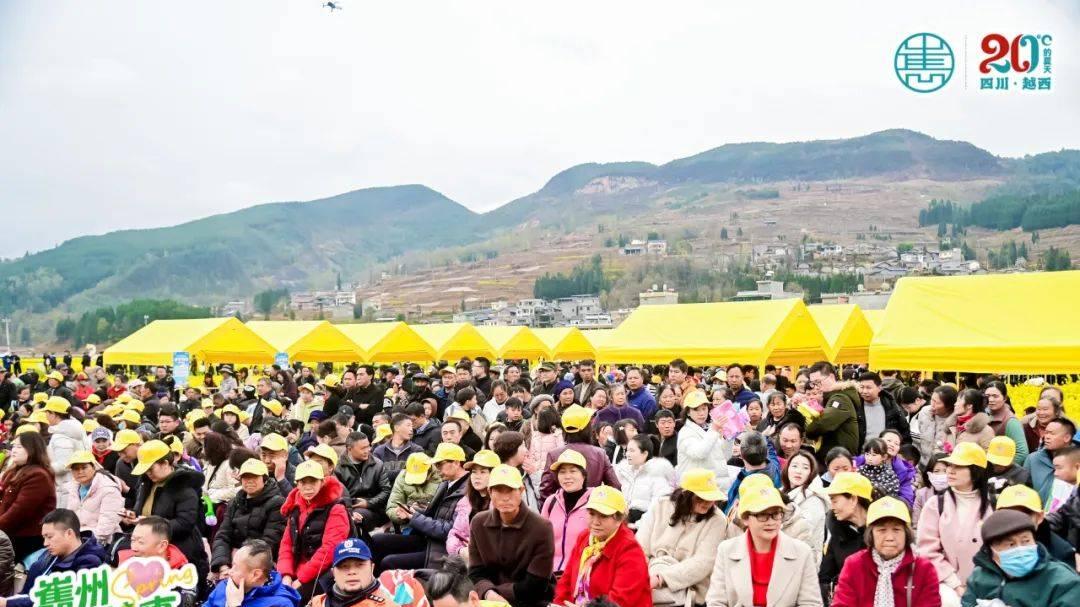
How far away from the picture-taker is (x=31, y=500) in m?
7.23

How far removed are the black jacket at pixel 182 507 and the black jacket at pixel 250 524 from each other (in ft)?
0.68

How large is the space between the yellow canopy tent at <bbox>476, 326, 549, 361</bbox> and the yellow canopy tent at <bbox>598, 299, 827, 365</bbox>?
→ 1326 cm

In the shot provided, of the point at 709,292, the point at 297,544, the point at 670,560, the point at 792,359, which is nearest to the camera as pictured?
the point at 670,560

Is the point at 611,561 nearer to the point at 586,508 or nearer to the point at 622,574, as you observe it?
the point at 622,574

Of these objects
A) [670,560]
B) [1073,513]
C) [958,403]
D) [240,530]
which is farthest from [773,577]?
[958,403]

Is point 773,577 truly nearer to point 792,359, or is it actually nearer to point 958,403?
point 958,403

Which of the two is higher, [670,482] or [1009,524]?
[1009,524]

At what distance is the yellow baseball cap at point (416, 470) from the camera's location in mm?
7656

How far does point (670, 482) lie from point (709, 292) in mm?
163954

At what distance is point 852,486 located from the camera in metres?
5.53

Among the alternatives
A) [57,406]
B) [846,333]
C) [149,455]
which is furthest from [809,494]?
[846,333]

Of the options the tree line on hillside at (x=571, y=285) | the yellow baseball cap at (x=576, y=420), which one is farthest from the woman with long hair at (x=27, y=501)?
the tree line on hillside at (x=571, y=285)

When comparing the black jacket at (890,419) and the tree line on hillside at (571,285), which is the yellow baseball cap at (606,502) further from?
the tree line on hillside at (571,285)

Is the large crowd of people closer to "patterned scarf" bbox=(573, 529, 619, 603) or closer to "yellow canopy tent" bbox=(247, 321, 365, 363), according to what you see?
"patterned scarf" bbox=(573, 529, 619, 603)
